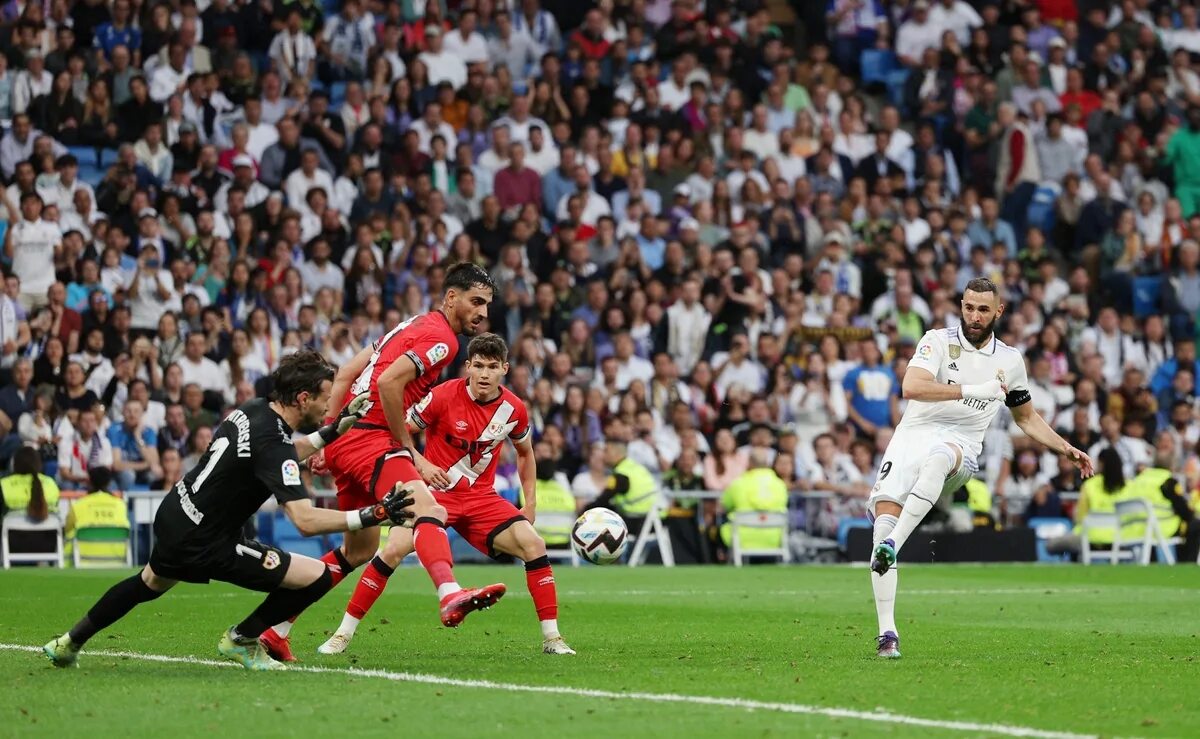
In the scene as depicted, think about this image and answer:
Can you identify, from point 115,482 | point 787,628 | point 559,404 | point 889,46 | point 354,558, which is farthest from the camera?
point 889,46

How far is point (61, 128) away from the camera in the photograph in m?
25.0

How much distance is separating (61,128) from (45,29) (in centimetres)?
163

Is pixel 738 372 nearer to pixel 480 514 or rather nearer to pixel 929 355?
pixel 929 355

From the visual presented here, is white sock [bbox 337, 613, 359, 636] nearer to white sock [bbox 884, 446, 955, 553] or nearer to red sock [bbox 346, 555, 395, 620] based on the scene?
red sock [bbox 346, 555, 395, 620]

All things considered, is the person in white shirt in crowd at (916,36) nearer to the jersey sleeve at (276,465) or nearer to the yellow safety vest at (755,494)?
the yellow safety vest at (755,494)

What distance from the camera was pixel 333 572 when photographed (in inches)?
422

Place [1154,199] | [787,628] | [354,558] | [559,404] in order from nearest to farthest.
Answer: [354,558]
[787,628]
[559,404]
[1154,199]

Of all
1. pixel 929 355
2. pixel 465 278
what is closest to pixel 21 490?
pixel 465 278

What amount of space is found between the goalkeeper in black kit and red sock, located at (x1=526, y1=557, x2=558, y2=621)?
147cm

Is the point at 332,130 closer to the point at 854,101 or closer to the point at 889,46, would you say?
the point at 854,101

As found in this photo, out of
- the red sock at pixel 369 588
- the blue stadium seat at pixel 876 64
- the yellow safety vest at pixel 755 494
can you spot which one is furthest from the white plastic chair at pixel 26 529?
the blue stadium seat at pixel 876 64

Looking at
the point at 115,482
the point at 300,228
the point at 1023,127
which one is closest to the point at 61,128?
the point at 300,228

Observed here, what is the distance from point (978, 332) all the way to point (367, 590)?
13.4ft

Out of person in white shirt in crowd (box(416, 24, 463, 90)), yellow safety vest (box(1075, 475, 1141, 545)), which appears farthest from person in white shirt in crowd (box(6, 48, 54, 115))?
yellow safety vest (box(1075, 475, 1141, 545))
